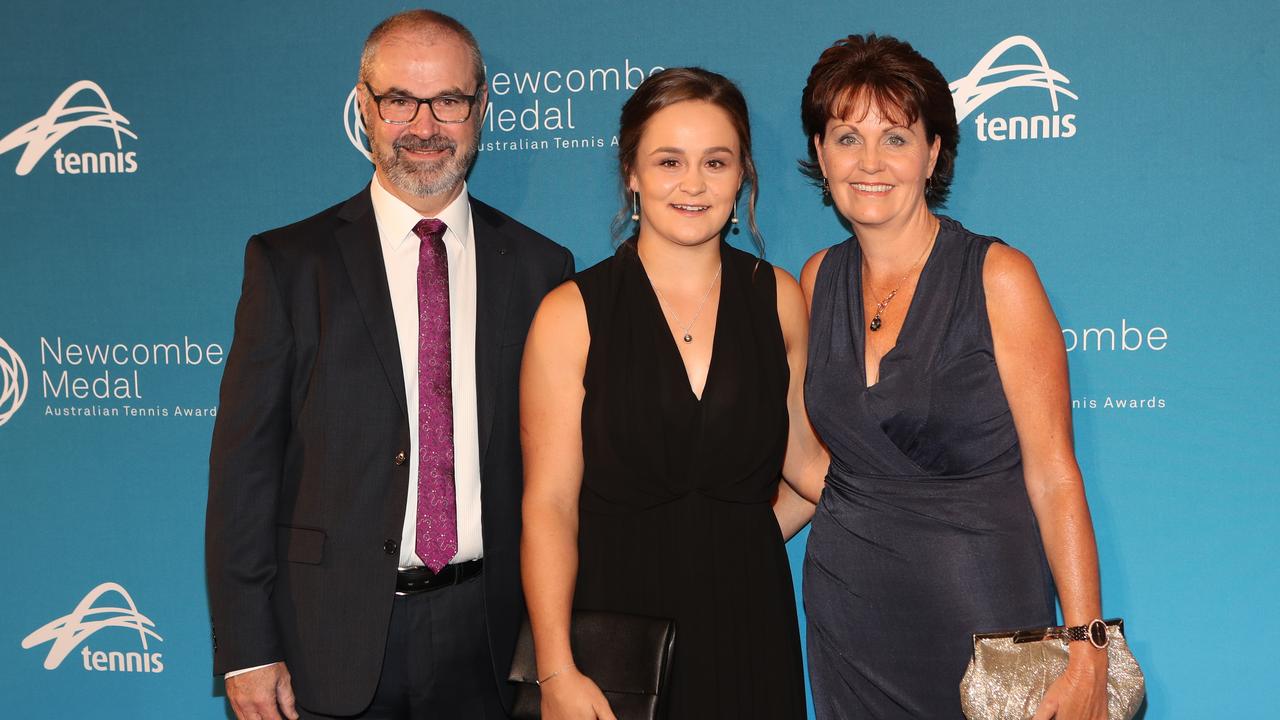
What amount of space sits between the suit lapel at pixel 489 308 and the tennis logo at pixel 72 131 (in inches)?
56.8

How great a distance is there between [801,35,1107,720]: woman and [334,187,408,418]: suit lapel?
93cm

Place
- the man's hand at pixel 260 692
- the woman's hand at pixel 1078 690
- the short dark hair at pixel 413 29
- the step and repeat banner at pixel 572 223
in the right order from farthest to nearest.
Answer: the step and repeat banner at pixel 572 223, the short dark hair at pixel 413 29, the man's hand at pixel 260 692, the woman's hand at pixel 1078 690

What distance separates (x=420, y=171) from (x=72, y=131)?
1608 mm

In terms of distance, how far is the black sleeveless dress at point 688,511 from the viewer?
7.41 ft

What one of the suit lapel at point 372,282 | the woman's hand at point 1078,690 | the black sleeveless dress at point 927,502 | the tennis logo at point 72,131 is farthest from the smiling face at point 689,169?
the tennis logo at point 72,131

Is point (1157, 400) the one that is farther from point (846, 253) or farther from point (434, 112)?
point (434, 112)

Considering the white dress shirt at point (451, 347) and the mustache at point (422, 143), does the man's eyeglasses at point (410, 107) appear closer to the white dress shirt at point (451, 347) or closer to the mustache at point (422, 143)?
the mustache at point (422, 143)

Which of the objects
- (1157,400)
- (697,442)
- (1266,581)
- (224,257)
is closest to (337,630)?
(697,442)

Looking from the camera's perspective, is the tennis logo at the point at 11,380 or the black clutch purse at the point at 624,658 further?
the tennis logo at the point at 11,380

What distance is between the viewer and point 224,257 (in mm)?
3199

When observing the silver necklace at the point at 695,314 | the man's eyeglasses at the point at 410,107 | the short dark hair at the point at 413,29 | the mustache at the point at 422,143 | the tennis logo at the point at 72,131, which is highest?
the tennis logo at the point at 72,131

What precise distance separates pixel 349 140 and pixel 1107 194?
214cm

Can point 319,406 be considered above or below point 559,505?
above

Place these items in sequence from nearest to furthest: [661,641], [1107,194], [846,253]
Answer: [661,641] → [846,253] → [1107,194]
